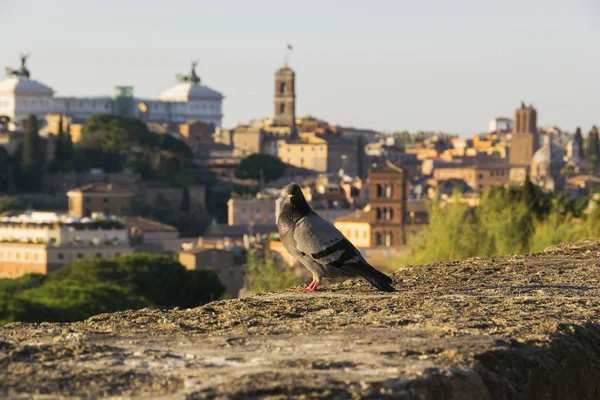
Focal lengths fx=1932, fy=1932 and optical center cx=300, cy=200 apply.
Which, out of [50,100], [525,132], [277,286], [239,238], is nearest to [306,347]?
[277,286]

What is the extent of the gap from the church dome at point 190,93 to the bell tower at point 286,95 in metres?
24.1

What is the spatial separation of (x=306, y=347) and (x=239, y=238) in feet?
226

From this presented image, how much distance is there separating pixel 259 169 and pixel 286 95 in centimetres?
2479

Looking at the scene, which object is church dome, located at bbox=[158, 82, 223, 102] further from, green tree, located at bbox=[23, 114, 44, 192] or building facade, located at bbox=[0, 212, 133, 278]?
building facade, located at bbox=[0, 212, 133, 278]

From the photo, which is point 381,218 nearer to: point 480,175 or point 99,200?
point 99,200

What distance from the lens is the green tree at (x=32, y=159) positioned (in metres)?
87.5

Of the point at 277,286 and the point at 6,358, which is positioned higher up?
the point at 6,358

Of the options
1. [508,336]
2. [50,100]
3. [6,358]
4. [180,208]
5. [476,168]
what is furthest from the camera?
[50,100]

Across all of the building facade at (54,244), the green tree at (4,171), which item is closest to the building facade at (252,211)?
the green tree at (4,171)

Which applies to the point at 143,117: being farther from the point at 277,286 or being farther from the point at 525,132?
the point at 277,286

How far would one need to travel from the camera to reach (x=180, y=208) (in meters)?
88.5

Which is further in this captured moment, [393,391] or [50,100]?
[50,100]

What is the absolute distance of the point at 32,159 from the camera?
88062 mm

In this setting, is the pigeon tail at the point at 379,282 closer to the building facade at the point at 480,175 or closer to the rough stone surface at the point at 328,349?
the rough stone surface at the point at 328,349
